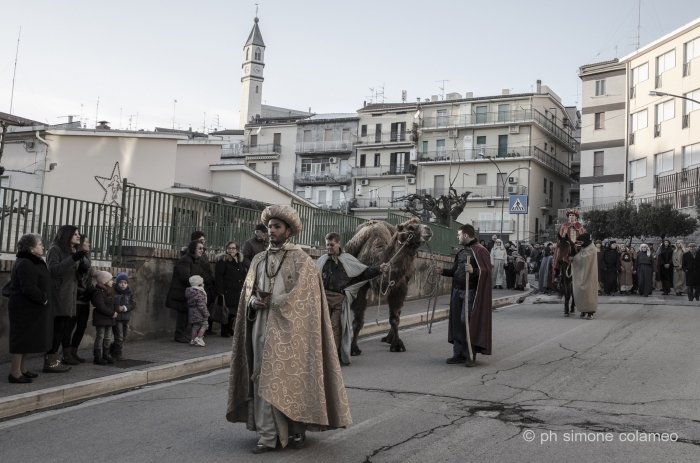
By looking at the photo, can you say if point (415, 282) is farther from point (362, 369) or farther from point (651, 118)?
point (651, 118)

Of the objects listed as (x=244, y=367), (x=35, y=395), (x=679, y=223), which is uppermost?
(x=679, y=223)

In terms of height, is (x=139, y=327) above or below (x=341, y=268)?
below

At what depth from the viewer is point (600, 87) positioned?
58.3m

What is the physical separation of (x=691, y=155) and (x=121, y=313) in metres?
44.6

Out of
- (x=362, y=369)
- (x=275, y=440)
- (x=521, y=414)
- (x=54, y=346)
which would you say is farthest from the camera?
(x=362, y=369)

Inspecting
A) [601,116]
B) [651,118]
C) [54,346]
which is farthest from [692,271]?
[601,116]

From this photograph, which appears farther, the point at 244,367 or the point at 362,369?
the point at 362,369

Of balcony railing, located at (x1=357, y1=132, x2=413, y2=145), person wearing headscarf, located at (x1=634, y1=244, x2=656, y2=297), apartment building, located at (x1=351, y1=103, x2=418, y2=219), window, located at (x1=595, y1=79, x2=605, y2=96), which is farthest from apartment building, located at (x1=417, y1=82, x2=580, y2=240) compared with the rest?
person wearing headscarf, located at (x1=634, y1=244, x2=656, y2=297)

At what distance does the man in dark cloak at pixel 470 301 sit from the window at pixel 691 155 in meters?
40.4

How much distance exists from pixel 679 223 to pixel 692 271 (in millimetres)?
15298

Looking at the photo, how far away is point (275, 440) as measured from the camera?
18.3 feet

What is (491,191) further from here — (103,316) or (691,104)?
(103,316)

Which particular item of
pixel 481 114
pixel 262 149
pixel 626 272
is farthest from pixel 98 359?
pixel 262 149

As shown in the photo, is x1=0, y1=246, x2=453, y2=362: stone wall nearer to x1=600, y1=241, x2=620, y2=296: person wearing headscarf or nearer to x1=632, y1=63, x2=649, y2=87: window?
x1=600, y1=241, x2=620, y2=296: person wearing headscarf
